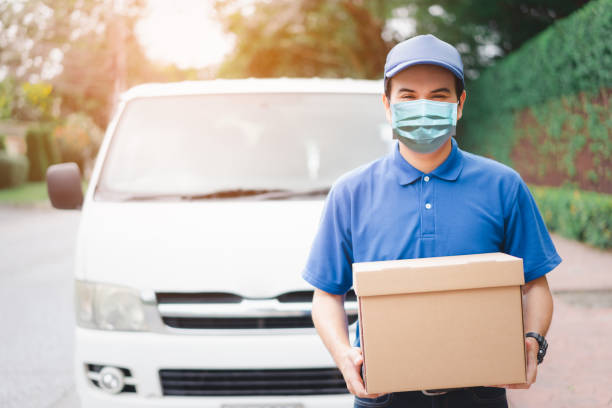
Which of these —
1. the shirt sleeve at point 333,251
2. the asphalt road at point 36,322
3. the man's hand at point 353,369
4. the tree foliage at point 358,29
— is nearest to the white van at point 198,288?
the shirt sleeve at point 333,251

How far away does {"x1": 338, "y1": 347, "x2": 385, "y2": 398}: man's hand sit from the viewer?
188cm

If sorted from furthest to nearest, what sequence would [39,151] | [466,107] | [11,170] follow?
[39,151] < [11,170] < [466,107]

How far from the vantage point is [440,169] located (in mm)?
2061

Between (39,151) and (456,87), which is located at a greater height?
(456,87)

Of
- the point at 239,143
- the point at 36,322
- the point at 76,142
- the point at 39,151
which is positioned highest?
the point at 239,143

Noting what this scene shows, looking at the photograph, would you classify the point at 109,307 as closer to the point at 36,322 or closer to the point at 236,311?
the point at 236,311

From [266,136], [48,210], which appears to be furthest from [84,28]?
[266,136]

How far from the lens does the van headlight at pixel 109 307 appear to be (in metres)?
3.23

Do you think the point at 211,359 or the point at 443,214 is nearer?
the point at 443,214

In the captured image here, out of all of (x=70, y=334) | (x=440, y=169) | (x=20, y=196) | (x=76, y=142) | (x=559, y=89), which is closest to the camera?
(x=440, y=169)

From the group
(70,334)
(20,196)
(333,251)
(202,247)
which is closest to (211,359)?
(202,247)

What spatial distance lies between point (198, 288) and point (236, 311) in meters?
0.20

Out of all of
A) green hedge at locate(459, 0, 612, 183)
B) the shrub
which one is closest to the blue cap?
green hedge at locate(459, 0, 612, 183)

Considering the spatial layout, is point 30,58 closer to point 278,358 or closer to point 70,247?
point 70,247
